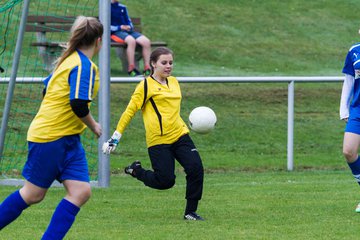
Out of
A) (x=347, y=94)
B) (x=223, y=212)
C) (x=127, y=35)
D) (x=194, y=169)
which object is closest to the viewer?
(x=194, y=169)

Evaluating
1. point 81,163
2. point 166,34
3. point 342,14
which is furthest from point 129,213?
point 342,14

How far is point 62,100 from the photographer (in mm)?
6852

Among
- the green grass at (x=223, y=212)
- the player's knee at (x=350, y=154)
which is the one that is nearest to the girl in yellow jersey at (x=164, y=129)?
the green grass at (x=223, y=212)

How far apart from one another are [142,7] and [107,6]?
1396 cm

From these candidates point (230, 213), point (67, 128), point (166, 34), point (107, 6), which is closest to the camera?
point (67, 128)

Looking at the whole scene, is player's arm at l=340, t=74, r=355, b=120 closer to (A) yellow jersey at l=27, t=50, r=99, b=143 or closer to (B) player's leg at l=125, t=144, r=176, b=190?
(B) player's leg at l=125, t=144, r=176, b=190

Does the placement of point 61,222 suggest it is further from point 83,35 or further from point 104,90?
point 104,90

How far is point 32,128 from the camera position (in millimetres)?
6898

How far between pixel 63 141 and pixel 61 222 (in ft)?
1.91

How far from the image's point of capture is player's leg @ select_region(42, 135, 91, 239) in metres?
6.76

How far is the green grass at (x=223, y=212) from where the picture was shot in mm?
8141

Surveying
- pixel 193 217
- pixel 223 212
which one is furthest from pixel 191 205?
pixel 223 212

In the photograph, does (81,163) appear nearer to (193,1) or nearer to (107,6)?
(107,6)

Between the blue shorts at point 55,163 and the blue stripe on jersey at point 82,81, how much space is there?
0.39m
